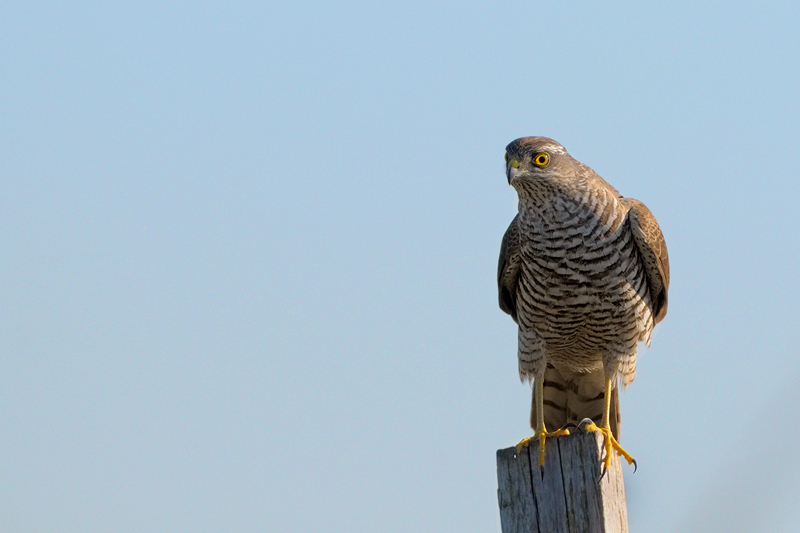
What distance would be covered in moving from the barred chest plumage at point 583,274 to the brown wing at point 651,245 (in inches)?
2.1

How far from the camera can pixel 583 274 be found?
5.81m

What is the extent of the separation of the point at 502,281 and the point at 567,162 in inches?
37.7

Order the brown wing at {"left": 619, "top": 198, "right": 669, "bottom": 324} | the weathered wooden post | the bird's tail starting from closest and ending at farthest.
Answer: the weathered wooden post → the brown wing at {"left": 619, "top": 198, "right": 669, "bottom": 324} → the bird's tail

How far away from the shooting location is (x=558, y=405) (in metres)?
6.60

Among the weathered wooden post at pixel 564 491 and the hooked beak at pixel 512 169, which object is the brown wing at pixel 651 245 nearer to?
the hooked beak at pixel 512 169

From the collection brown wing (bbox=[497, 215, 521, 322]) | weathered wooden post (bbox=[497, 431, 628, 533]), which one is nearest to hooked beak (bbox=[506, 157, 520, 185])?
brown wing (bbox=[497, 215, 521, 322])

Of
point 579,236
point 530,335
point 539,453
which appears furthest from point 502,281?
point 539,453

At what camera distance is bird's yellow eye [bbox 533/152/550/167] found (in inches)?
230

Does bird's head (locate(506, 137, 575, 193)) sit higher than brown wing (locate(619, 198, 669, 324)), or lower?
higher

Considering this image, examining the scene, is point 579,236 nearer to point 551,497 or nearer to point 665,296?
point 665,296

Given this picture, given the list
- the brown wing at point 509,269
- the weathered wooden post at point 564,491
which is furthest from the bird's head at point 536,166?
the weathered wooden post at point 564,491

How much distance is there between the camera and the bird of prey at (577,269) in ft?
19.0

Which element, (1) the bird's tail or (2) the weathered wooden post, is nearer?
(2) the weathered wooden post

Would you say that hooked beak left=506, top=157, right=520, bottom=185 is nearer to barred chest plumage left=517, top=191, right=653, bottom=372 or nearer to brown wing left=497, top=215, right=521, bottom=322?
barred chest plumage left=517, top=191, right=653, bottom=372
